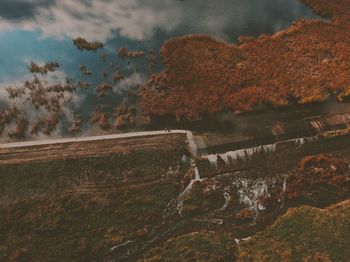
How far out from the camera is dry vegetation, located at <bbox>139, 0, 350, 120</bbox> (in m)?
24.8

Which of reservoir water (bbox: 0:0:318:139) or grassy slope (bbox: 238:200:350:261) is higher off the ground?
reservoir water (bbox: 0:0:318:139)

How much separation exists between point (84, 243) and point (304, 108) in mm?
16632

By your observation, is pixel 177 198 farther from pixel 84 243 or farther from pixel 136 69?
pixel 136 69

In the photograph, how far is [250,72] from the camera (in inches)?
1057

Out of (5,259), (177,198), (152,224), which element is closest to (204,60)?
(177,198)

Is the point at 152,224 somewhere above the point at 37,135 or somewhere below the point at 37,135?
below

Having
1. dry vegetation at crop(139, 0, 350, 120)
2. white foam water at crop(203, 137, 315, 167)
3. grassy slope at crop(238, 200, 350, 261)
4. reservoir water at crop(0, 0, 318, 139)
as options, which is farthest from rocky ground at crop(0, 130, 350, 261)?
reservoir water at crop(0, 0, 318, 139)

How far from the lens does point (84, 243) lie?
17.9 m

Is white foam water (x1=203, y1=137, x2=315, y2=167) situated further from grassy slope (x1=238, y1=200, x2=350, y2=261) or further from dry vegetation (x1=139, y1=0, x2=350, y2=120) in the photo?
grassy slope (x1=238, y1=200, x2=350, y2=261)

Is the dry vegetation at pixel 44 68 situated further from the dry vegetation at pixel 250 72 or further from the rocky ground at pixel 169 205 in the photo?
the rocky ground at pixel 169 205

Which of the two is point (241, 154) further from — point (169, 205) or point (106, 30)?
point (106, 30)

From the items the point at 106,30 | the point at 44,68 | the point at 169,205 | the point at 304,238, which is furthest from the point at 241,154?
the point at 106,30

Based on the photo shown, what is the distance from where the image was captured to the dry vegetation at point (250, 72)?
24.8 m

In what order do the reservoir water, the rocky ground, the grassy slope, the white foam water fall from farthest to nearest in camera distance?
the reservoir water, the white foam water, the rocky ground, the grassy slope
